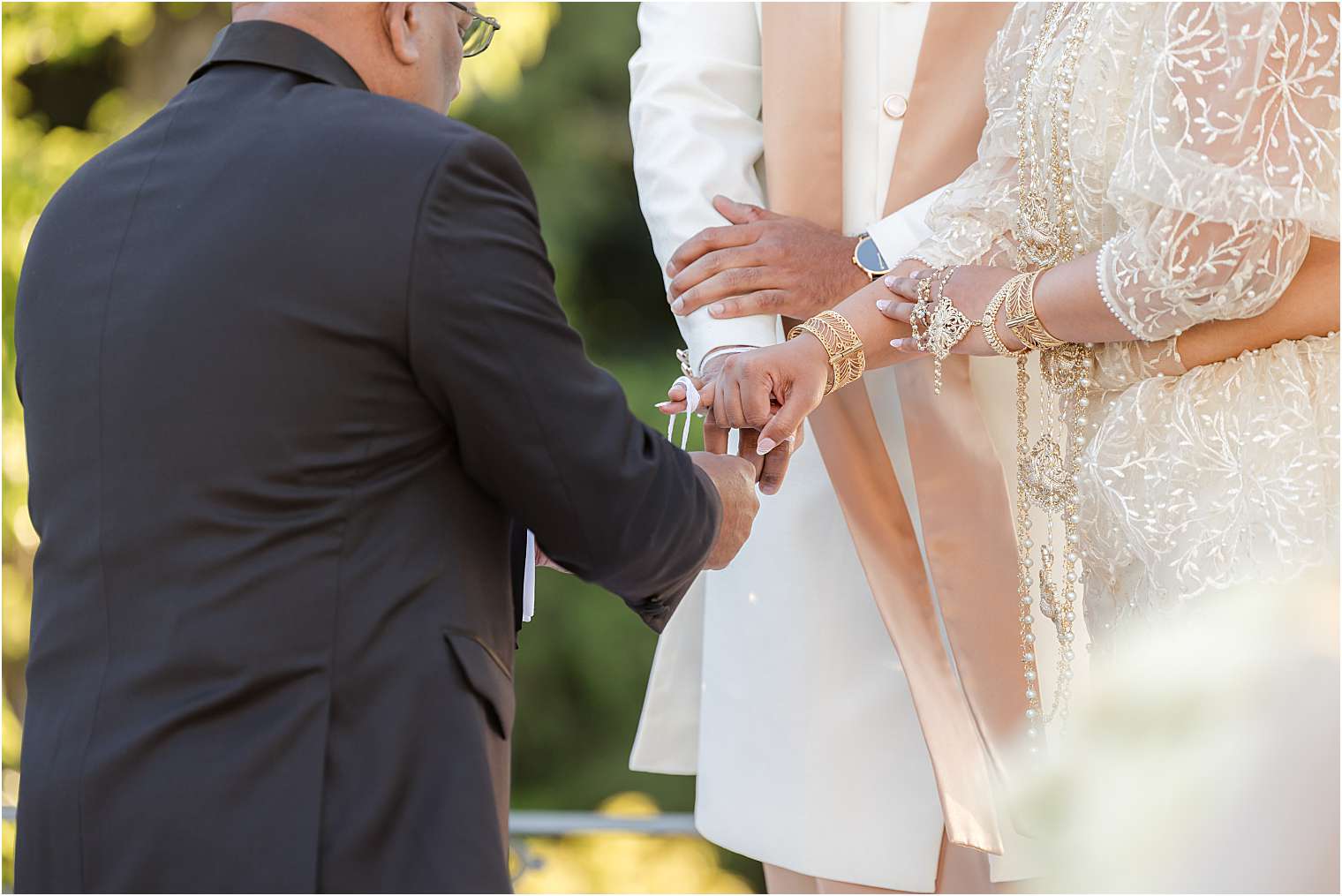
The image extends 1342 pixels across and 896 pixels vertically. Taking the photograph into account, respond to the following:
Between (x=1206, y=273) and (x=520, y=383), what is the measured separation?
0.74 metres

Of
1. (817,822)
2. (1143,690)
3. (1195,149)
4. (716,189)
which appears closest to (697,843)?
(817,822)

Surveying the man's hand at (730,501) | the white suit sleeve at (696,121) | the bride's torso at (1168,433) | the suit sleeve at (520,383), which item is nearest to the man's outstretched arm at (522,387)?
the suit sleeve at (520,383)

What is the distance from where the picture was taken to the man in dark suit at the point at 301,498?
1.31 metres

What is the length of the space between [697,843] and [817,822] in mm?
3022

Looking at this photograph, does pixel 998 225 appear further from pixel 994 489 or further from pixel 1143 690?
pixel 1143 690

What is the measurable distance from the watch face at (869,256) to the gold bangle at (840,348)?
154 mm

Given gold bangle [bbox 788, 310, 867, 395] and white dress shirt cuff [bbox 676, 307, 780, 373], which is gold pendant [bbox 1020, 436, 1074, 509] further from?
white dress shirt cuff [bbox 676, 307, 780, 373]

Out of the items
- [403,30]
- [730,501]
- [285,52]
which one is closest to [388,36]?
[403,30]

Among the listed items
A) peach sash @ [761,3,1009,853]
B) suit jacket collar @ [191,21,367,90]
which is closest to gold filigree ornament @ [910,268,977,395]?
peach sash @ [761,3,1009,853]

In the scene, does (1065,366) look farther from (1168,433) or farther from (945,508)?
(945,508)

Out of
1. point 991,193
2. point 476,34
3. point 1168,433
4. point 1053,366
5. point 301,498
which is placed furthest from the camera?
point 991,193

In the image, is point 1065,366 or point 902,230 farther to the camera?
point 902,230

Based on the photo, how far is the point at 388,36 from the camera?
1572mm

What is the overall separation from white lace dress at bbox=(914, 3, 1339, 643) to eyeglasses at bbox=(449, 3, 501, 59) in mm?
719
